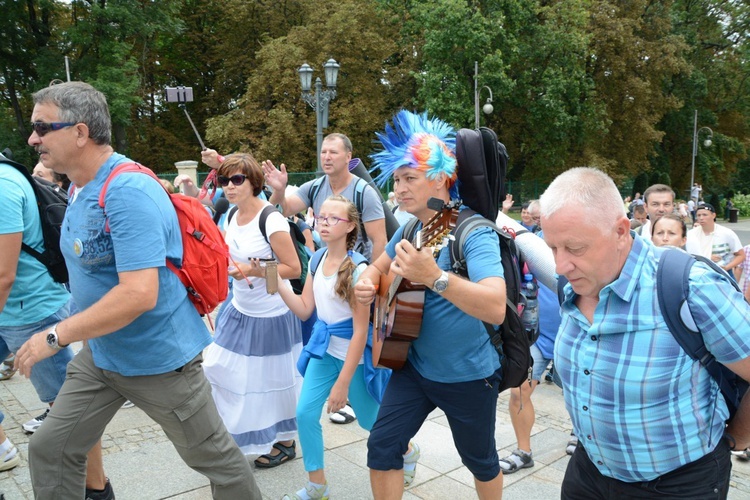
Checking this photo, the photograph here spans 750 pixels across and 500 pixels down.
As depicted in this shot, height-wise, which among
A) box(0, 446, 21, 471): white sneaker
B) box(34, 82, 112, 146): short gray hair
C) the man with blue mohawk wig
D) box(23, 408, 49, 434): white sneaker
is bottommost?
box(23, 408, 49, 434): white sneaker

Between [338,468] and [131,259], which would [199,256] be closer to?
[131,259]

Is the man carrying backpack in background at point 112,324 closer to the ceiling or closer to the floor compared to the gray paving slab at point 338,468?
closer to the ceiling

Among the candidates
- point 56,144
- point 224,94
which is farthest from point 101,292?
point 224,94

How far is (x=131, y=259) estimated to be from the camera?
2.49 metres

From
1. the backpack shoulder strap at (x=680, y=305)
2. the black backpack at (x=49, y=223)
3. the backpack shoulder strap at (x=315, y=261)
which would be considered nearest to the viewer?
the backpack shoulder strap at (x=680, y=305)

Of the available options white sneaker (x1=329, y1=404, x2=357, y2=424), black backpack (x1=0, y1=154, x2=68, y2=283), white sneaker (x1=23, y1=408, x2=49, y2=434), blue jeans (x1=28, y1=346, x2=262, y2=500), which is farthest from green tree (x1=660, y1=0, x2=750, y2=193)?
blue jeans (x1=28, y1=346, x2=262, y2=500)

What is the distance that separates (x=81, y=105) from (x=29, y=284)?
1558mm

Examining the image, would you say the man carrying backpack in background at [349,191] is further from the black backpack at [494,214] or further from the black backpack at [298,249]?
the black backpack at [494,214]

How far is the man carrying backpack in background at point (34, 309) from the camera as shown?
11.2 ft

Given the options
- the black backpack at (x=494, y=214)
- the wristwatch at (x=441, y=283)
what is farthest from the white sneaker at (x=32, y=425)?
the wristwatch at (x=441, y=283)

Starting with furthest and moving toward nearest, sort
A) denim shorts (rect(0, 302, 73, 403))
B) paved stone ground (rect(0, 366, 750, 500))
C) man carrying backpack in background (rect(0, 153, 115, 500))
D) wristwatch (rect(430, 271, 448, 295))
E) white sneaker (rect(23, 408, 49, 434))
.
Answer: white sneaker (rect(23, 408, 49, 434)) → paved stone ground (rect(0, 366, 750, 500)) → denim shorts (rect(0, 302, 73, 403)) → man carrying backpack in background (rect(0, 153, 115, 500)) → wristwatch (rect(430, 271, 448, 295))

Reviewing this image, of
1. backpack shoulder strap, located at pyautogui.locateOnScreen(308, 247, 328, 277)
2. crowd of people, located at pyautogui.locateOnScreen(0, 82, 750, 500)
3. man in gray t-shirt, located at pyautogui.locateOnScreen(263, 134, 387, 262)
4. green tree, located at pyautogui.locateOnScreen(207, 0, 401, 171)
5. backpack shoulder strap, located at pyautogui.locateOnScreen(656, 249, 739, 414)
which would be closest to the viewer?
backpack shoulder strap, located at pyautogui.locateOnScreen(656, 249, 739, 414)

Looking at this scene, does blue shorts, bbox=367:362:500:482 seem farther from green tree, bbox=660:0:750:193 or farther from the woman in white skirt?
green tree, bbox=660:0:750:193

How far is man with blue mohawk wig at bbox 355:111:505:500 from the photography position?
9.27 ft
